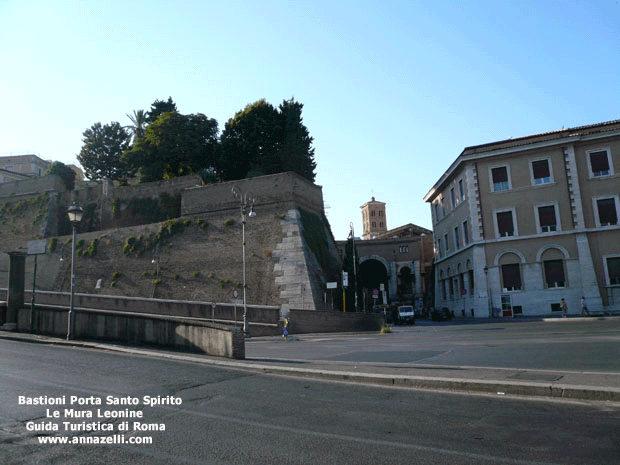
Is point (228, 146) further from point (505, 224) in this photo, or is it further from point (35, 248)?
point (35, 248)

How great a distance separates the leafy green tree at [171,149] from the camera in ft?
160

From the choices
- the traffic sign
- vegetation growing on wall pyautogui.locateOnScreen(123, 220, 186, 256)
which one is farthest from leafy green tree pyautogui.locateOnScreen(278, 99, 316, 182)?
the traffic sign

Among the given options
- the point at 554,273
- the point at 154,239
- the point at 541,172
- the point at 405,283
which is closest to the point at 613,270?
the point at 554,273

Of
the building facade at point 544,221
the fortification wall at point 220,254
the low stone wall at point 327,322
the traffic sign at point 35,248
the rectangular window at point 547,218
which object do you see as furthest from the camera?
the rectangular window at point 547,218

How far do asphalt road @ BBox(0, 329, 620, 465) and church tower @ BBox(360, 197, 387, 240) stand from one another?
466ft

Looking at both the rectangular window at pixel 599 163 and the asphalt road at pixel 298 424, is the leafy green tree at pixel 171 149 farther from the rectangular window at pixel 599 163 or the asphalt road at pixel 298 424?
the asphalt road at pixel 298 424

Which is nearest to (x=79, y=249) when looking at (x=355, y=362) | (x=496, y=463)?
(x=355, y=362)

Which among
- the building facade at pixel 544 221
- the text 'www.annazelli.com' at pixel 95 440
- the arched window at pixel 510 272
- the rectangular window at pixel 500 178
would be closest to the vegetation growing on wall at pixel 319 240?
the building facade at pixel 544 221

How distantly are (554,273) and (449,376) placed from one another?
33472 millimetres

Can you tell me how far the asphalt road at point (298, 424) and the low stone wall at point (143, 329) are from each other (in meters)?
3.72

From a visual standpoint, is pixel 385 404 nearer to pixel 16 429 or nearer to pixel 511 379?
pixel 511 379

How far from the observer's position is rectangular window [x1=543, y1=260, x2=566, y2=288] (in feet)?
123

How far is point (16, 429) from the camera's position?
5.75 meters

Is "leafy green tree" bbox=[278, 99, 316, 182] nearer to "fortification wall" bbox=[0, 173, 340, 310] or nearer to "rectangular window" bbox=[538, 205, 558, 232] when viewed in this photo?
"fortification wall" bbox=[0, 173, 340, 310]
